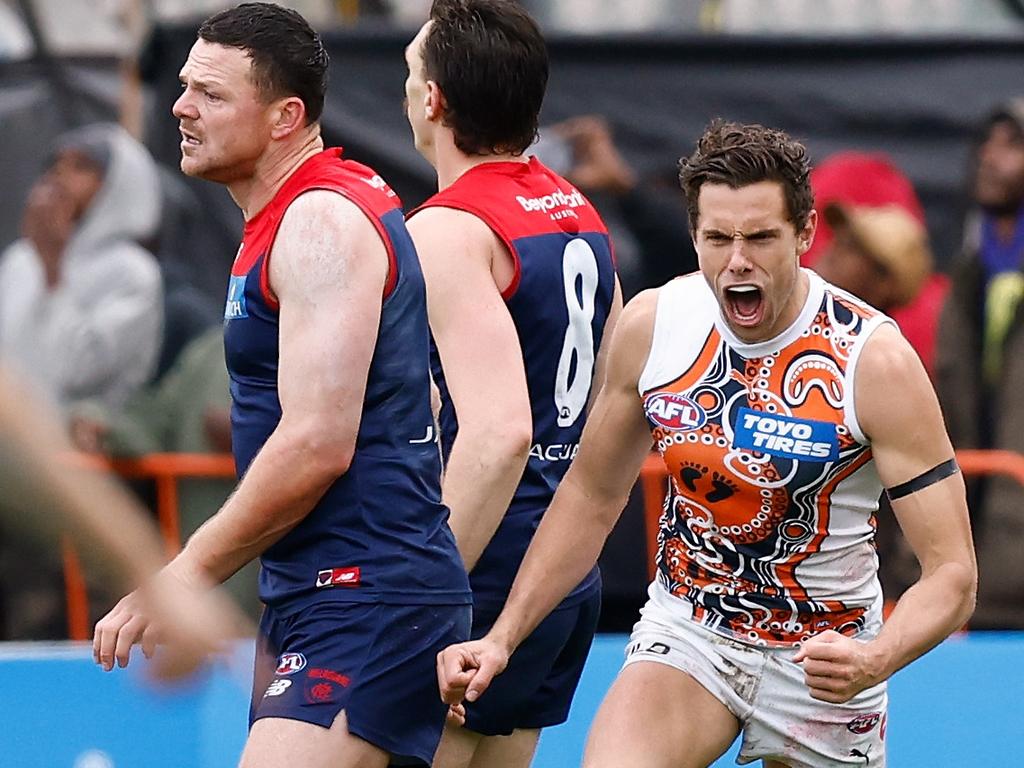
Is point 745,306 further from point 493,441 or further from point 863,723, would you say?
point 863,723

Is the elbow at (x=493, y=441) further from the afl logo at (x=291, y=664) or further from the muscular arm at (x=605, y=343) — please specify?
the afl logo at (x=291, y=664)

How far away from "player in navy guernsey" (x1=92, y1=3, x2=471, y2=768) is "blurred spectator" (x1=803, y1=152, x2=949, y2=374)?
3760mm

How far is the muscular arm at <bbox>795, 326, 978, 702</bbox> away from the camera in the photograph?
4512mm

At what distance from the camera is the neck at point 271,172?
456 centimetres

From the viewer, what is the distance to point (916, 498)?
15.1 feet

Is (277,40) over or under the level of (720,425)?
over

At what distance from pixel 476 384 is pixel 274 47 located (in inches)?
35.7

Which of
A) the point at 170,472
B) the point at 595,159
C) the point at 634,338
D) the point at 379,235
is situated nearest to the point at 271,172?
the point at 379,235

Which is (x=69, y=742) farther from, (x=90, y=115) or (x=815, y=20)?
(x=815, y=20)

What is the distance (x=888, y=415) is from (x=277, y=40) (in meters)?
1.58

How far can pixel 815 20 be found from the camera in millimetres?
8438

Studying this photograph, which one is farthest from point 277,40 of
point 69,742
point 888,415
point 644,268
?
point 644,268

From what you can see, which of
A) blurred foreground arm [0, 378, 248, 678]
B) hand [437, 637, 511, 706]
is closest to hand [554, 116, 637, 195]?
hand [437, 637, 511, 706]

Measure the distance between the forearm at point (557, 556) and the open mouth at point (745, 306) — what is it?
23.9 inches
